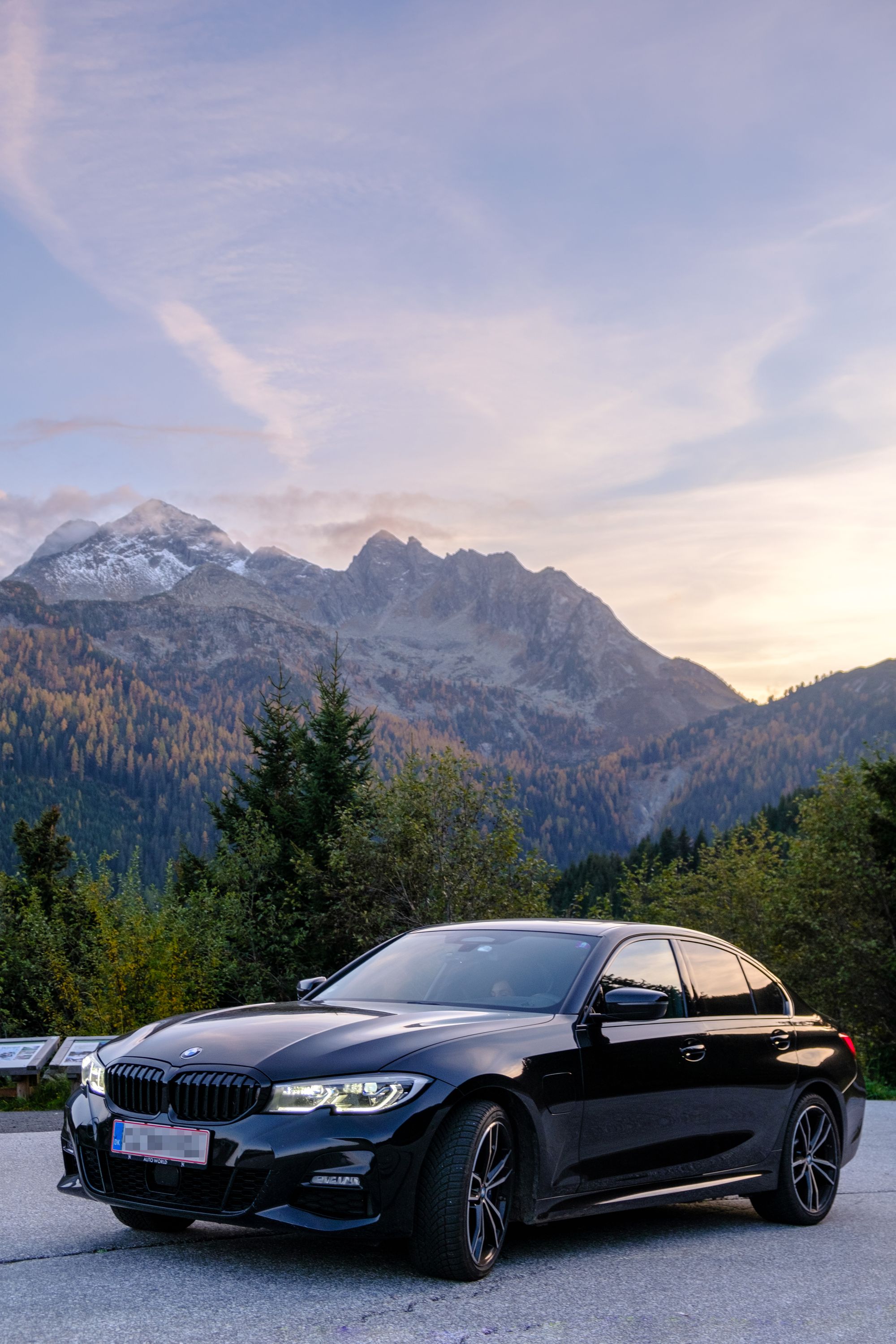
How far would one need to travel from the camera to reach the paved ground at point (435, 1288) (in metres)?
4.33

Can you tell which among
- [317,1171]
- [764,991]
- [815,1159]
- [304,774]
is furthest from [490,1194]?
[304,774]

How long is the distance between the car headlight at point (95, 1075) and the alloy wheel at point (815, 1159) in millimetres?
3977

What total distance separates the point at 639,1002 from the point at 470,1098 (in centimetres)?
114

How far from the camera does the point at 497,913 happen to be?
91.3 ft

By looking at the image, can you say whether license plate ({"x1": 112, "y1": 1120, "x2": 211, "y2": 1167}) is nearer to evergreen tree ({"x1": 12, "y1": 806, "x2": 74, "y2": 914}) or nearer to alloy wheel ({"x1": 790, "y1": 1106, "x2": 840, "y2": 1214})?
alloy wheel ({"x1": 790, "y1": 1106, "x2": 840, "y2": 1214})

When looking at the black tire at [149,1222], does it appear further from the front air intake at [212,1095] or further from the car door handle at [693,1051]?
the car door handle at [693,1051]

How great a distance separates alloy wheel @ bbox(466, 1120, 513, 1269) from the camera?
16.7 ft

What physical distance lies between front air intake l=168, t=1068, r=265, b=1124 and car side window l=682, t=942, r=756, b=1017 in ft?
9.37

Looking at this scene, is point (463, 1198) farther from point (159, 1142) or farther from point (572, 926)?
point (572, 926)

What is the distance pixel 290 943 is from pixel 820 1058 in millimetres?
26451

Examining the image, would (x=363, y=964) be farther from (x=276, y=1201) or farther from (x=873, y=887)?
(x=873, y=887)

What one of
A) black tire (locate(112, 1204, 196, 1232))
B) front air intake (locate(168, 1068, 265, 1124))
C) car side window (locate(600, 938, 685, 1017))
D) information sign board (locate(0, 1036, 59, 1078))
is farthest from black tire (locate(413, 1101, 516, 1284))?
information sign board (locate(0, 1036, 59, 1078))

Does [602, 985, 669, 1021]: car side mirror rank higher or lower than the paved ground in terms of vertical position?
higher

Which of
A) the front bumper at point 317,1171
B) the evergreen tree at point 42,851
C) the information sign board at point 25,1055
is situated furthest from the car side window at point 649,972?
the evergreen tree at point 42,851
